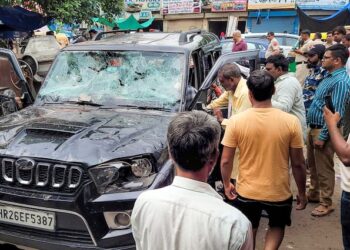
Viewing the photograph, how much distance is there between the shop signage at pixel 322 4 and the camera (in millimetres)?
20344

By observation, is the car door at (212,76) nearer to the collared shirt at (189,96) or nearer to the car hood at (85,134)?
the collared shirt at (189,96)

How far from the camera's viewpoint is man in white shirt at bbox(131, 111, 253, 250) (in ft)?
4.84

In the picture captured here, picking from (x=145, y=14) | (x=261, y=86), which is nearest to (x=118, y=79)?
(x=261, y=86)

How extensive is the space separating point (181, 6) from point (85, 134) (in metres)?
23.2

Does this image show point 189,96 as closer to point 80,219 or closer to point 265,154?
point 265,154

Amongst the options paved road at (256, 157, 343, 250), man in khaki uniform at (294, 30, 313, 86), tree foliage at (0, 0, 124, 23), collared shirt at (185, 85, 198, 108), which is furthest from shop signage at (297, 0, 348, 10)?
collared shirt at (185, 85, 198, 108)

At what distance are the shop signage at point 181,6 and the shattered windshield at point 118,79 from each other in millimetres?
21250

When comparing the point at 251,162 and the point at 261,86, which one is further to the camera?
the point at 251,162

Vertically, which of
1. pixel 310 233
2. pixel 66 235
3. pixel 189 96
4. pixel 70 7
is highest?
pixel 70 7

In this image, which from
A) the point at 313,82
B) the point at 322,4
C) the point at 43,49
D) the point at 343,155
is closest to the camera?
the point at 343,155

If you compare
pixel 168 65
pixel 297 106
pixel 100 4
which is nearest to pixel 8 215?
pixel 168 65

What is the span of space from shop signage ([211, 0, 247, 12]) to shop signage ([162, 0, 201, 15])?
1.01 meters

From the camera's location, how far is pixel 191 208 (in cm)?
151

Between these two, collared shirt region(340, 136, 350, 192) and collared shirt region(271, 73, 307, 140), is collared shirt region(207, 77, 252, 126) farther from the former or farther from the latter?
collared shirt region(340, 136, 350, 192)
